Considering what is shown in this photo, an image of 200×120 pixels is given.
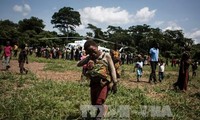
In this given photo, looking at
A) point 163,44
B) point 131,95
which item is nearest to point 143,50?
point 163,44

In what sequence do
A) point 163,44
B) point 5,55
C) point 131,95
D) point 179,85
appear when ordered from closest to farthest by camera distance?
point 131,95 < point 179,85 < point 5,55 < point 163,44

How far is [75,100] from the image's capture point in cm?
682

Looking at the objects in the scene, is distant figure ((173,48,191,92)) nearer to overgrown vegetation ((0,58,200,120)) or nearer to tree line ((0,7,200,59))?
overgrown vegetation ((0,58,200,120))

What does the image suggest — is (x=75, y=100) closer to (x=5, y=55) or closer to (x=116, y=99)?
(x=116, y=99)

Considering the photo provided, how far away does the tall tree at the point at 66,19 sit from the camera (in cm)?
9081

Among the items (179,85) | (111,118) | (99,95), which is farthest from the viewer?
(179,85)

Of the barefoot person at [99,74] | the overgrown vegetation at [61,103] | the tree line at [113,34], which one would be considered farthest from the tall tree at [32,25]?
the barefoot person at [99,74]

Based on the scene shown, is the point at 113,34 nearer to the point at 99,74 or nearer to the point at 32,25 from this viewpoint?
the point at 32,25

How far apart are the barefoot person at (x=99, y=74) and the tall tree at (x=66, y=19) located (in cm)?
8668

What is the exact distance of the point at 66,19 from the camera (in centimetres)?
9075

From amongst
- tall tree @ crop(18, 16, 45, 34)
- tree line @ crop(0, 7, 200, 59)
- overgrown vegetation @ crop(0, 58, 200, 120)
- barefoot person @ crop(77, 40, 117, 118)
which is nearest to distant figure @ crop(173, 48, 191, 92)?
overgrown vegetation @ crop(0, 58, 200, 120)

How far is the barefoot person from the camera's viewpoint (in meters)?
4.65

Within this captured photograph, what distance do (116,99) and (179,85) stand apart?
3749 millimetres

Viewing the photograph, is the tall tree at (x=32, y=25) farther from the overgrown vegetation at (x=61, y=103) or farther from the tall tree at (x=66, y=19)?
the overgrown vegetation at (x=61, y=103)
